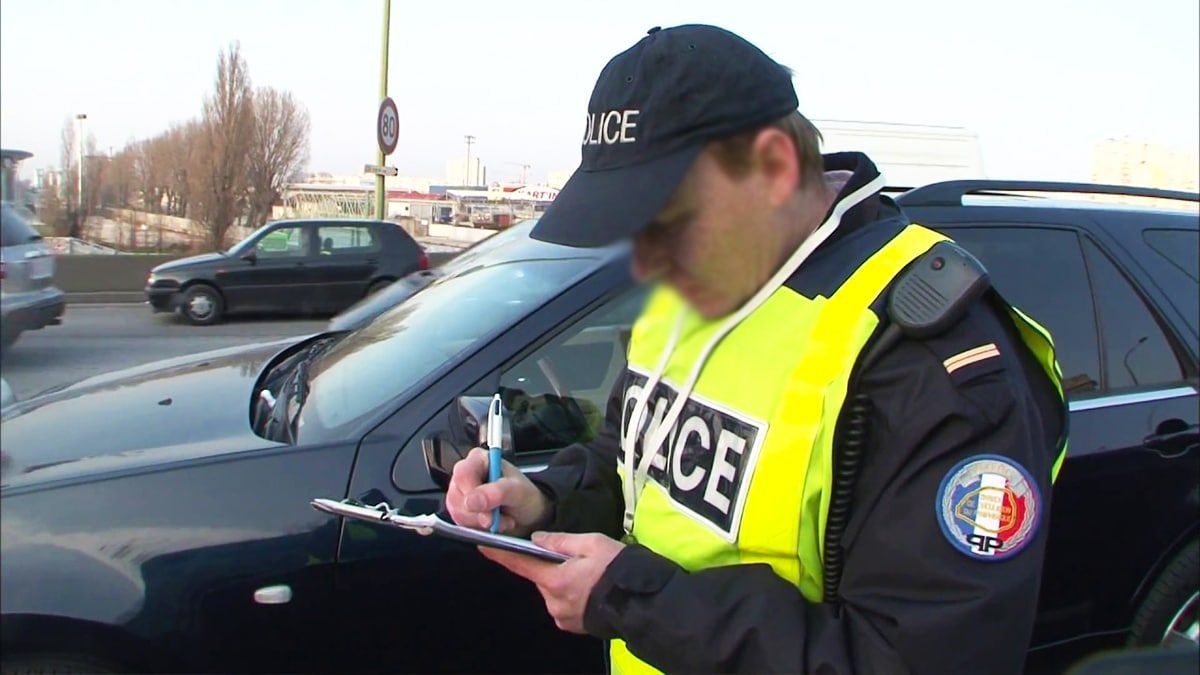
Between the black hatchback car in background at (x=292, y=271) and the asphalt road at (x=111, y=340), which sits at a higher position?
the black hatchback car in background at (x=292, y=271)

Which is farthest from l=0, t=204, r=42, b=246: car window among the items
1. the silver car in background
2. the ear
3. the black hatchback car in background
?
the ear

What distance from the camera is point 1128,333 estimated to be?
108 inches

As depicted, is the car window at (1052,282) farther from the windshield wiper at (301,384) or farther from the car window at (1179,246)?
the windshield wiper at (301,384)

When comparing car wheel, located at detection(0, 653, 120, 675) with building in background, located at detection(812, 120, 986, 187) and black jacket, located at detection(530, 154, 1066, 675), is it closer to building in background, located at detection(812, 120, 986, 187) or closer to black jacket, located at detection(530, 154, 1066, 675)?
black jacket, located at detection(530, 154, 1066, 675)

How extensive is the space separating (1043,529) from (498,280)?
6.44 feet

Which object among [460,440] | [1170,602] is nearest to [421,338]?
[460,440]

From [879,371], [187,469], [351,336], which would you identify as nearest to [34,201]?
[351,336]

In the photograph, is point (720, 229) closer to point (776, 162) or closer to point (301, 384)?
point (776, 162)

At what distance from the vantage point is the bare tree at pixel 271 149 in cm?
2189

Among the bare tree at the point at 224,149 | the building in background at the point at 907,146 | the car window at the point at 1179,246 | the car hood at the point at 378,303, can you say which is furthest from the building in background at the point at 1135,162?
the bare tree at the point at 224,149

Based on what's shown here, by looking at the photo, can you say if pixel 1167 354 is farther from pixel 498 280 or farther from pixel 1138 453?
pixel 498 280

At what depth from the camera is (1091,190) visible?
293 cm

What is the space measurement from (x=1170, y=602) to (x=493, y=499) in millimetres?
2328

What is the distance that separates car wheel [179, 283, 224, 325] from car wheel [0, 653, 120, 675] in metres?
11.4
